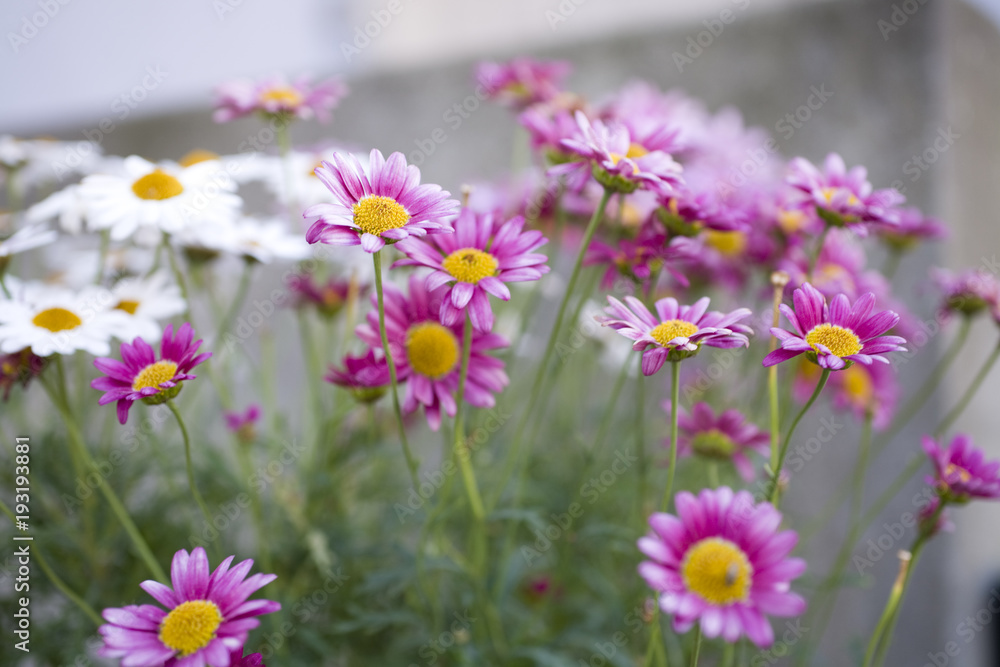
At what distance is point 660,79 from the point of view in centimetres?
125

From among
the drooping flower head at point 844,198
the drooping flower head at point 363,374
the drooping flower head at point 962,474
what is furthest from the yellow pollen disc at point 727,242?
the drooping flower head at point 363,374

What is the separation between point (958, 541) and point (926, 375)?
242 mm

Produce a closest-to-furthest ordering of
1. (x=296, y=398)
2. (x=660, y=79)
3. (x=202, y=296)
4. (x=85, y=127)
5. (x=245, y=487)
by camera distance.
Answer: (x=245, y=487), (x=202, y=296), (x=660, y=79), (x=296, y=398), (x=85, y=127)

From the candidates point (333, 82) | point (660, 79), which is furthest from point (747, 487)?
point (660, 79)

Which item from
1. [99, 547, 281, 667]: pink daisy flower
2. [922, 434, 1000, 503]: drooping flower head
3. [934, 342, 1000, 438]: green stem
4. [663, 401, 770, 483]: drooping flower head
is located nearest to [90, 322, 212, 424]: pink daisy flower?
[99, 547, 281, 667]: pink daisy flower

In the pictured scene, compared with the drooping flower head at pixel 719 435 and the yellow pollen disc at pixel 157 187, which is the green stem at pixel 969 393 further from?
the yellow pollen disc at pixel 157 187

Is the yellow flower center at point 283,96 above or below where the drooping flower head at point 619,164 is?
above

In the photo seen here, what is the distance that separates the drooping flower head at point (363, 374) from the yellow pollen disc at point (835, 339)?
275mm

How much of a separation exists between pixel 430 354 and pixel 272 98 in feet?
1.04

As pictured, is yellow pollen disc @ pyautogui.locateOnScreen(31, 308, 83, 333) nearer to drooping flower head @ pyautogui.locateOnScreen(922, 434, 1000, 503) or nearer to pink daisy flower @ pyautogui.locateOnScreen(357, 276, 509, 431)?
pink daisy flower @ pyautogui.locateOnScreen(357, 276, 509, 431)

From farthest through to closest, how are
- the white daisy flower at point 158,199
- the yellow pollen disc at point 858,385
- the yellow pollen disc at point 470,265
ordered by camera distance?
the yellow pollen disc at point 858,385, the white daisy flower at point 158,199, the yellow pollen disc at point 470,265

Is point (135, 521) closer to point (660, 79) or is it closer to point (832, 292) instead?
point (832, 292)

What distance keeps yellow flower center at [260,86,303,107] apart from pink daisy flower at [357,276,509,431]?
0.24m

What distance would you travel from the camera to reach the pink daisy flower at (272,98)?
0.62 metres
